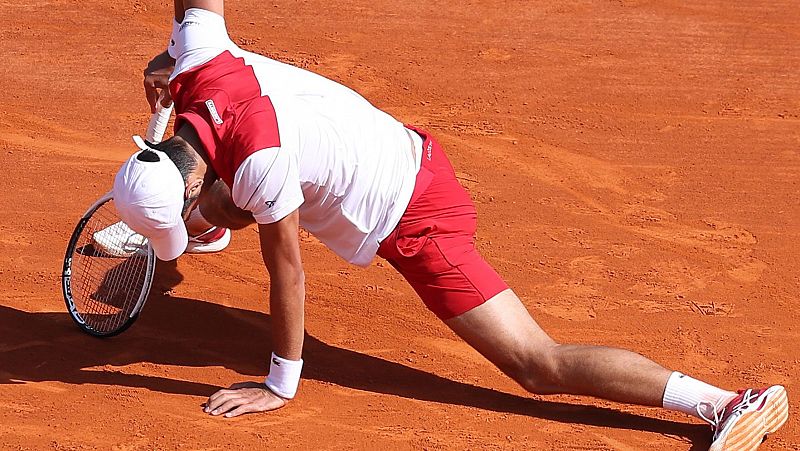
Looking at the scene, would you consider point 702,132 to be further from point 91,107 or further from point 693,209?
point 91,107

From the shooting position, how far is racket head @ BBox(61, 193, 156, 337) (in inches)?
231

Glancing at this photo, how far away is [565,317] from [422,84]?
2.79 m

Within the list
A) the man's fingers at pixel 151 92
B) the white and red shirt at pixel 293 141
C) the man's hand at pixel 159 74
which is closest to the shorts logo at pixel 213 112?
the white and red shirt at pixel 293 141

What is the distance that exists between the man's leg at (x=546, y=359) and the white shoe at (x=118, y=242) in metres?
1.73

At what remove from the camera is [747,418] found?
4.97m

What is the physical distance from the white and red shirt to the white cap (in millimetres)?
214

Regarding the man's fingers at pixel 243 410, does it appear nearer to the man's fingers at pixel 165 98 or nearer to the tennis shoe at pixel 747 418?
the man's fingers at pixel 165 98

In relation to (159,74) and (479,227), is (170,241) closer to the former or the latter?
(159,74)

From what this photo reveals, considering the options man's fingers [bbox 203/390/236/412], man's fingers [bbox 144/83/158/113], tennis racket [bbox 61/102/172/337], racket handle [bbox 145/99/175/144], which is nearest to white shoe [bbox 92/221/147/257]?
tennis racket [bbox 61/102/172/337]

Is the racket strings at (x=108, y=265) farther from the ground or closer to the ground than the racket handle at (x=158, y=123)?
closer to the ground

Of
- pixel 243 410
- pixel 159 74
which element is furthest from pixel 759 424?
pixel 159 74

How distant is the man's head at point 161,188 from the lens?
4.62m

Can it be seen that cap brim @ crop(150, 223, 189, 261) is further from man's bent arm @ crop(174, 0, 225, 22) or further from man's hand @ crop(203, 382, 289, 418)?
man's bent arm @ crop(174, 0, 225, 22)

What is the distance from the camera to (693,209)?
7.14 meters
